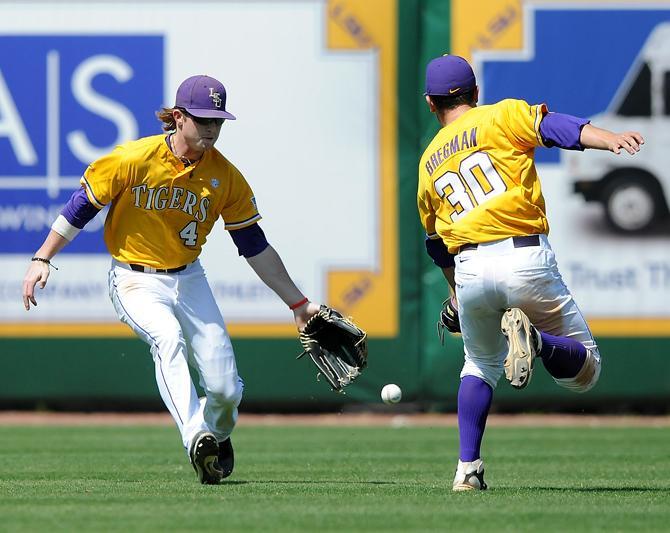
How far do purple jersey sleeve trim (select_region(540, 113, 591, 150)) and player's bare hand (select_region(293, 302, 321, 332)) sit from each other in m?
1.65

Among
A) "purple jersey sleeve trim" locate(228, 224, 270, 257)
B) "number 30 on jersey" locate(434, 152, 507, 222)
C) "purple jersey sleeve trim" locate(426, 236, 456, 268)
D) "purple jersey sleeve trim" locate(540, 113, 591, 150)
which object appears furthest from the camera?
"purple jersey sleeve trim" locate(228, 224, 270, 257)

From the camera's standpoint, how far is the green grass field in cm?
489

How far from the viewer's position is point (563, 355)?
5809mm

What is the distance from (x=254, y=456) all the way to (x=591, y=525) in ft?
13.0

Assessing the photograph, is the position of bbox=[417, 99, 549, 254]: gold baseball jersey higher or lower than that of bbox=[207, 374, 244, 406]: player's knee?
higher

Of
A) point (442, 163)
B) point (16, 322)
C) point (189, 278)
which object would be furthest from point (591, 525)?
point (16, 322)

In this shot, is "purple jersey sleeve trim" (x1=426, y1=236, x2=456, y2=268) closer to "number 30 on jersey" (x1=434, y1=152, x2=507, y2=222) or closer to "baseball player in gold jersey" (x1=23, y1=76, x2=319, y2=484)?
"number 30 on jersey" (x1=434, y1=152, x2=507, y2=222)

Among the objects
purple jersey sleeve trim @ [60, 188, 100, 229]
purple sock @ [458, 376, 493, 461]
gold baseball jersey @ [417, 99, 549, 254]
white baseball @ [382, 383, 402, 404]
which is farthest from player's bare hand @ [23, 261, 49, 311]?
purple sock @ [458, 376, 493, 461]

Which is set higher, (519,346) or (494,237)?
(494,237)

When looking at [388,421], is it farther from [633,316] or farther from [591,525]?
[591,525]

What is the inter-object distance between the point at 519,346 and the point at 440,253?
1016 millimetres

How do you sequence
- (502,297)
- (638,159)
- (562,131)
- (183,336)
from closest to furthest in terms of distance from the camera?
(562,131) < (502,297) < (183,336) < (638,159)

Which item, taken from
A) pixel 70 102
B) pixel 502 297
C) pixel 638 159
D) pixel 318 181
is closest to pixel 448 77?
pixel 502 297

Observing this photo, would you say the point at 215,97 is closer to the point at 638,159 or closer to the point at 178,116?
the point at 178,116
